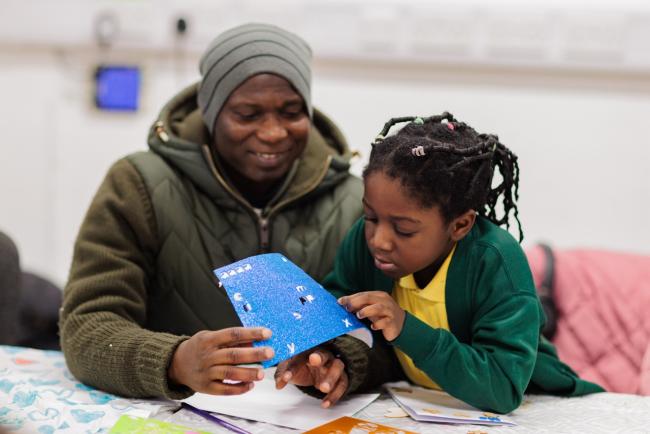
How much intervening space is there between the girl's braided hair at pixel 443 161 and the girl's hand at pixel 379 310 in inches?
7.2

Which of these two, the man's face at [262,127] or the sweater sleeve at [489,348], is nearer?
the sweater sleeve at [489,348]

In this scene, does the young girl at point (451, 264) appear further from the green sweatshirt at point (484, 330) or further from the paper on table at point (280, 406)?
the paper on table at point (280, 406)

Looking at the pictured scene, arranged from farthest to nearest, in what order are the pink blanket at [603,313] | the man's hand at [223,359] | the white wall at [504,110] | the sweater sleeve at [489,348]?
1. the white wall at [504,110]
2. the pink blanket at [603,313]
3. the sweater sleeve at [489,348]
4. the man's hand at [223,359]

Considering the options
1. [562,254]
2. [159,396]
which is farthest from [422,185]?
[562,254]

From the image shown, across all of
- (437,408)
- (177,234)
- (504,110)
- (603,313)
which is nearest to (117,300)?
(177,234)

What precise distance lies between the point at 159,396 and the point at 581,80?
5.98 feet

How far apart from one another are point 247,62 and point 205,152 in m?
0.22

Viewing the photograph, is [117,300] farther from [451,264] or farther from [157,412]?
[451,264]

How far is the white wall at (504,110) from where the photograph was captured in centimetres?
245

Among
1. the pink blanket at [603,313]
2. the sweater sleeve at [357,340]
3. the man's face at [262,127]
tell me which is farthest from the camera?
the pink blanket at [603,313]

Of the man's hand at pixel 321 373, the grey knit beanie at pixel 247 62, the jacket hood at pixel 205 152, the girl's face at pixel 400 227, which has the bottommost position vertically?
the man's hand at pixel 321 373

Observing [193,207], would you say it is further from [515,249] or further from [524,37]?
[524,37]

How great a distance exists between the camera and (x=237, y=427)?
1172 mm

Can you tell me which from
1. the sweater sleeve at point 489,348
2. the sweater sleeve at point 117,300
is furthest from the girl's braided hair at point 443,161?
the sweater sleeve at point 117,300
